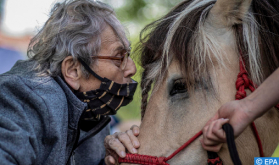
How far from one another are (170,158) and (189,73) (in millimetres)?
477

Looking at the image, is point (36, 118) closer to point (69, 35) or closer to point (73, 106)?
point (73, 106)

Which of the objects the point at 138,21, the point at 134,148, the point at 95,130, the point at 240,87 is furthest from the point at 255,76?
the point at 138,21

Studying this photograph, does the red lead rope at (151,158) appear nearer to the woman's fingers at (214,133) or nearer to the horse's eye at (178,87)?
the woman's fingers at (214,133)

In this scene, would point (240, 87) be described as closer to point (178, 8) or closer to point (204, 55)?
point (204, 55)

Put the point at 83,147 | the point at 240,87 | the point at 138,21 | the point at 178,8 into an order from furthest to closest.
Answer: the point at 138,21 < the point at 83,147 < the point at 178,8 < the point at 240,87

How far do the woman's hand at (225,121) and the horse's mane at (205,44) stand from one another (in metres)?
0.29

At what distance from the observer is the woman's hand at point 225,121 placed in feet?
3.57

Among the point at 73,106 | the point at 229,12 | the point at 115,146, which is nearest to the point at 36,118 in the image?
the point at 73,106

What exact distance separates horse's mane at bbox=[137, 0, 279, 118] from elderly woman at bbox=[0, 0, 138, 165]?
1.45 ft

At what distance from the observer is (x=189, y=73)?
4.79ft

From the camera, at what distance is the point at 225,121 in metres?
1.14

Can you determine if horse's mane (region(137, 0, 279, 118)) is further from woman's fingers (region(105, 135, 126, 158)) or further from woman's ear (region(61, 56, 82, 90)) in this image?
woman's ear (region(61, 56, 82, 90))

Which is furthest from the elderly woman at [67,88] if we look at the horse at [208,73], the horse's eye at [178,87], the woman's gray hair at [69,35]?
the horse's eye at [178,87]

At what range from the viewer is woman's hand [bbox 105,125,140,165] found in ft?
4.91
